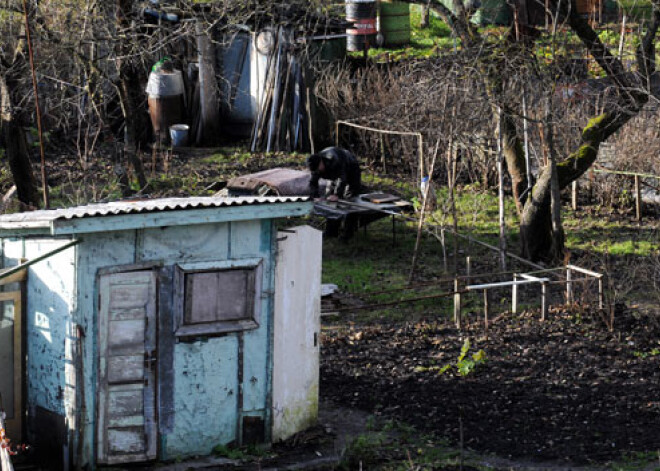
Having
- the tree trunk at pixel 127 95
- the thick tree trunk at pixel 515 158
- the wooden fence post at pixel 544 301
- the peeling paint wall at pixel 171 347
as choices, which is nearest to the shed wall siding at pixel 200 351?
the peeling paint wall at pixel 171 347

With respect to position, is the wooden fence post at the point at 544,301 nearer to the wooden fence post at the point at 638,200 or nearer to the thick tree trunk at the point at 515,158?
the thick tree trunk at the point at 515,158

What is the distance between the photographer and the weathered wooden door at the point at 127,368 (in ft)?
30.0

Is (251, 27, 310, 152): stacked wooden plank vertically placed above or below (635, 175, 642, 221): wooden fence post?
above

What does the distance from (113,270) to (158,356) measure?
0.83m

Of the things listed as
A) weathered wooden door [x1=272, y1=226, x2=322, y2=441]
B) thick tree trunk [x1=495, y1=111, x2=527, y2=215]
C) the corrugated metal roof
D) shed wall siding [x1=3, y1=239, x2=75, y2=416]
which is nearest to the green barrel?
thick tree trunk [x1=495, y1=111, x2=527, y2=215]

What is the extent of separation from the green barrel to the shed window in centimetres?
1821

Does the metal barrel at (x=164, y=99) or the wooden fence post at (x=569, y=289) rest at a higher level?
the metal barrel at (x=164, y=99)

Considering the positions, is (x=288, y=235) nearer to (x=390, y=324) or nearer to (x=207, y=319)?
(x=207, y=319)

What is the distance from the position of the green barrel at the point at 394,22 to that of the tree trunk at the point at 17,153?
13.0 metres

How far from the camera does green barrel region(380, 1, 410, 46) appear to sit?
26984 millimetres

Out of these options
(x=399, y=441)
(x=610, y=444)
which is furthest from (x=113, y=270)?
(x=610, y=444)

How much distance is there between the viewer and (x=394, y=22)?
27.1m

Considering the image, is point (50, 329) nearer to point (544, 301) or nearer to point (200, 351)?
point (200, 351)

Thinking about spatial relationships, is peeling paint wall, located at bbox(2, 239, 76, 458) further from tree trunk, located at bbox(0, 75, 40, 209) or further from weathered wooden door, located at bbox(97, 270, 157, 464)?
tree trunk, located at bbox(0, 75, 40, 209)
